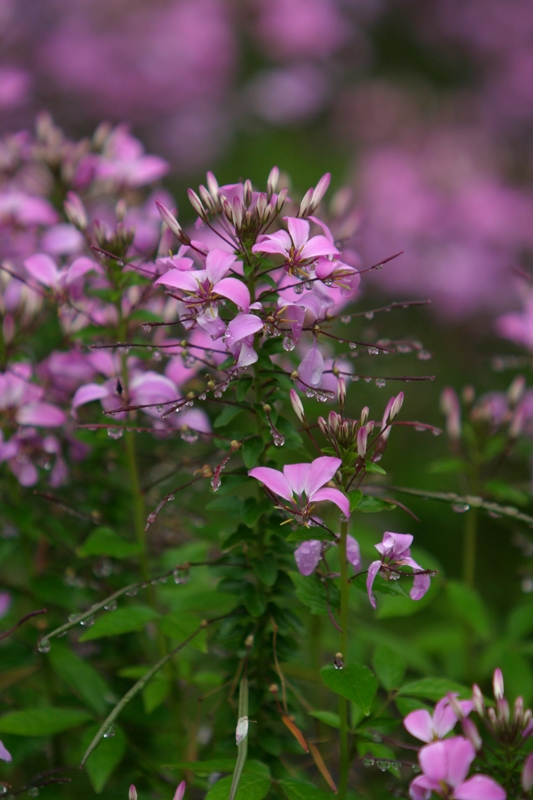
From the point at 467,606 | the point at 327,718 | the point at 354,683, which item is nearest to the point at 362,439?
the point at 354,683

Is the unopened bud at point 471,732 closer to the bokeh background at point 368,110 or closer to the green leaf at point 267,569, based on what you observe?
the green leaf at point 267,569

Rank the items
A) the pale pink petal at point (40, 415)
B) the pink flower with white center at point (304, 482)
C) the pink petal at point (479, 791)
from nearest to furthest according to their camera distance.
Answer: the pink petal at point (479, 791), the pink flower with white center at point (304, 482), the pale pink petal at point (40, 415)

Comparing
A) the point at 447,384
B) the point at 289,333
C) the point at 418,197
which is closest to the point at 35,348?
the point at 289,333

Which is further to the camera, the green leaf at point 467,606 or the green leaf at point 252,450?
the green leaf at point 467,606

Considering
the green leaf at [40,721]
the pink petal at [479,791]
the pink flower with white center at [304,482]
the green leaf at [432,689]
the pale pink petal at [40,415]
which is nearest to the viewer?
the pink petal at [479,791]

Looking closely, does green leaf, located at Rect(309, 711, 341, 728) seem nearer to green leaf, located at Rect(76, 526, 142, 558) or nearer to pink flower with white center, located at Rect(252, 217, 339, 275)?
green leaf, located at Rect(76, 526, 142, 558)

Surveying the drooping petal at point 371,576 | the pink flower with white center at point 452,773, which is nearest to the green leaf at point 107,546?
the drooping petal at point 371,576

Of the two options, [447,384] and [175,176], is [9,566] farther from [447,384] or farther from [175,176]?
[175,176]
